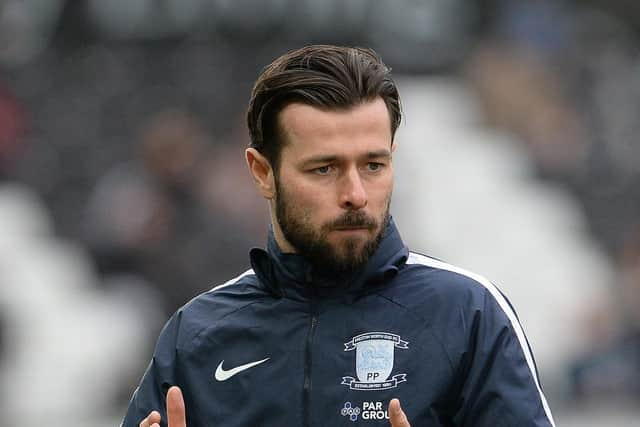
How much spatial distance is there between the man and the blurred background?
5608 mm

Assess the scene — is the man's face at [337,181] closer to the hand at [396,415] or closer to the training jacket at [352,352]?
the training jacket at [352,352]

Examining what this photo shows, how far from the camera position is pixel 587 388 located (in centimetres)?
941

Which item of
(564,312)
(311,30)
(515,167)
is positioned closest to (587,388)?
(564,312)

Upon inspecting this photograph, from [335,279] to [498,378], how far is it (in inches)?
18.6

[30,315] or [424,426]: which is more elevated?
[424,426]

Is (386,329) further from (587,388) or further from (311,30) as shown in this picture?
(311,30)

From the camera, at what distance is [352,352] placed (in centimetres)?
322

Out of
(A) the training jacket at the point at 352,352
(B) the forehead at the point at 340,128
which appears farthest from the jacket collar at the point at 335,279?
(B) the forehead at the point at 340,128

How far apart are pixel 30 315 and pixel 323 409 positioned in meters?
7.14

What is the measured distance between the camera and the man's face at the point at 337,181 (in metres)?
3.17

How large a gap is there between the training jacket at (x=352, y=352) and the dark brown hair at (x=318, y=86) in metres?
0.28

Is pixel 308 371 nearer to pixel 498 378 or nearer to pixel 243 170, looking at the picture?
pixel 498 378

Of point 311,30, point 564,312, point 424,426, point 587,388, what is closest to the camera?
point 424,426

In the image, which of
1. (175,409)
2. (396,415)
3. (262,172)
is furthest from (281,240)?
(396,415)
